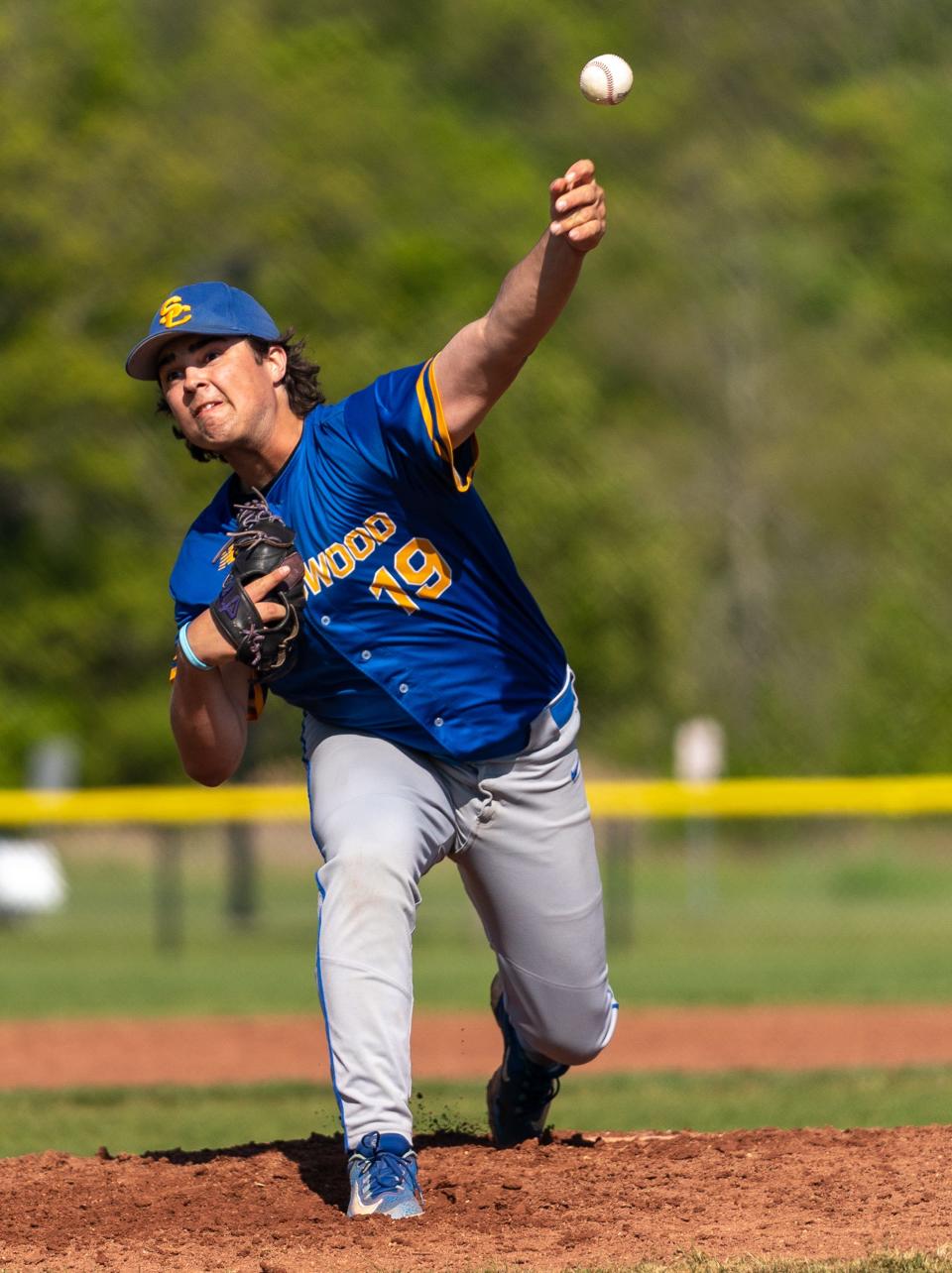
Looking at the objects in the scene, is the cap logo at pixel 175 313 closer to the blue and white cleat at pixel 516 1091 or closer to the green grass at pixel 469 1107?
the blue and white cleat at pixel 516 1091

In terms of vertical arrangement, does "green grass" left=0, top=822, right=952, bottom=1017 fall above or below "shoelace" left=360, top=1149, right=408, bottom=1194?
below

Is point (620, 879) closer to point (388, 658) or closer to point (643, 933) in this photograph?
point (643, 933)

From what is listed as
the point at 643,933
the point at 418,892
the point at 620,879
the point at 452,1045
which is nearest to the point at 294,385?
the point at 418,892

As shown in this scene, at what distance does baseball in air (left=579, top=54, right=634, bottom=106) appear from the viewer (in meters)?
3.56

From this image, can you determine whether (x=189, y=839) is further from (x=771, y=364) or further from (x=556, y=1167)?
(x=556, y=1167)

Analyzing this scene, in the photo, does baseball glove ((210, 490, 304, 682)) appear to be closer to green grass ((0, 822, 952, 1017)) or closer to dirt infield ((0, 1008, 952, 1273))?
dirt infield ((0, 1008, 952, 1273))

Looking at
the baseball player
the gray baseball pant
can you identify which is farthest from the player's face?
the gray baseball pant

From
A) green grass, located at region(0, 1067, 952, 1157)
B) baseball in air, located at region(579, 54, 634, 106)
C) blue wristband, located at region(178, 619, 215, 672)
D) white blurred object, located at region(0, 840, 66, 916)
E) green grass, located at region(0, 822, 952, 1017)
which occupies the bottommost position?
green grass, located at region(0, 822, 952, 1017)

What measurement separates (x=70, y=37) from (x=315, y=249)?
368cm

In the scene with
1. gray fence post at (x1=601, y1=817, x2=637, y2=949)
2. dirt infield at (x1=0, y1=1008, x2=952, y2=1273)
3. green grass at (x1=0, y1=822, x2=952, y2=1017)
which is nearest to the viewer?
dirt infield at (x1=0, y1=1008, x2=952, y2=1273)

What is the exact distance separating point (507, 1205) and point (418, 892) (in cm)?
54

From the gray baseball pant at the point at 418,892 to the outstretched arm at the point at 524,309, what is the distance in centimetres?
66

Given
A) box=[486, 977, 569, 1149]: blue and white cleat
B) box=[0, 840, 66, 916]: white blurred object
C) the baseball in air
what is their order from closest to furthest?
the baseball in air → box=[486, 977, 569, 1149]: blue and white cleat → box=[0, 840, 66, 916]: white blurred object

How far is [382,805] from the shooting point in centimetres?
341
